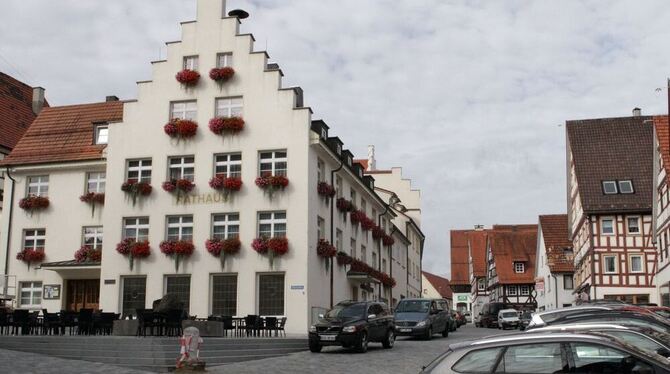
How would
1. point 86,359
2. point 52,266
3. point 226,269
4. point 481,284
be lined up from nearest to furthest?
point 86,359, point 226,269, point 52,266, point 481,284

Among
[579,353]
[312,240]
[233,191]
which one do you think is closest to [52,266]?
[233,191]

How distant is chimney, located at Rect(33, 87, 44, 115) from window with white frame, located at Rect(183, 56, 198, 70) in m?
19.2

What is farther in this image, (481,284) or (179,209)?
(481,284)

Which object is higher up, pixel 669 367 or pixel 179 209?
pixel 179 209

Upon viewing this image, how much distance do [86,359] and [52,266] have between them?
48.2ft

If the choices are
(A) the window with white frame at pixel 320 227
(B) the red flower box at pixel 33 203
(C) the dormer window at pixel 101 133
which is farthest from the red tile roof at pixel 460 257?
(B) the red flower box at pixel 33 203

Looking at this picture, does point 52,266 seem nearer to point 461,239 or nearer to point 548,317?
point 548,317

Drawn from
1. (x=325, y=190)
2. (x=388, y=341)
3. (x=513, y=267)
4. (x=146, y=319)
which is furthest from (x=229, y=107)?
(x=513, y=267)

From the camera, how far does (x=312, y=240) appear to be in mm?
31766

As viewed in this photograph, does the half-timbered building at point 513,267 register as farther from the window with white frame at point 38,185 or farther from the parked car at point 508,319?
the window with white frame at point 38,185

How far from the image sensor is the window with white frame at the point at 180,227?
107 feet

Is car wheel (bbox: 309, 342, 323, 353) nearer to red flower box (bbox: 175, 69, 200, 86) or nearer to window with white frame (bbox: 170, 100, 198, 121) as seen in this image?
window with white frame (bbox: 170, 100, 198, 121)

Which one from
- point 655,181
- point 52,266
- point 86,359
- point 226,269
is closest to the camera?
point 86,359

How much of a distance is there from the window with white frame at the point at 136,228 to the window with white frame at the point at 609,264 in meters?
28.2
